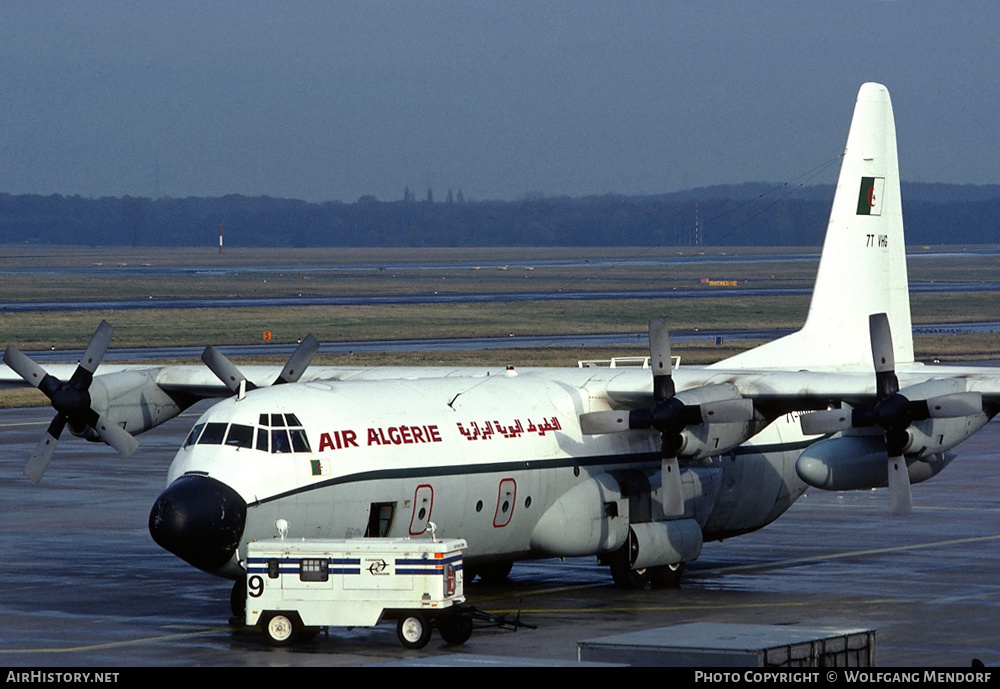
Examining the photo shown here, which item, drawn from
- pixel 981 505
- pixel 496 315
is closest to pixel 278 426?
pixel 981 505

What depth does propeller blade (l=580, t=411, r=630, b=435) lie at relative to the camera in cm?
2655

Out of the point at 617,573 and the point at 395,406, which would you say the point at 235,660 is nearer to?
the point at 395,406

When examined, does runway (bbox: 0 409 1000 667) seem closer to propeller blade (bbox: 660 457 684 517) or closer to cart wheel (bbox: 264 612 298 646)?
cart wheel (bbox: 264 612 298 646)

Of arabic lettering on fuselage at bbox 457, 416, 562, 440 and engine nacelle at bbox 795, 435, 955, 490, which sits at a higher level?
arabic lettering on fuselage at bbox 457, 416, 562, 440

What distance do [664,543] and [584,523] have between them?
1605 millimetres

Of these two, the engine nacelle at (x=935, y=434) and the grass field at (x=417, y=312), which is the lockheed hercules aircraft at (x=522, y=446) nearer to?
the engine nacelle at (x=935, y=434)

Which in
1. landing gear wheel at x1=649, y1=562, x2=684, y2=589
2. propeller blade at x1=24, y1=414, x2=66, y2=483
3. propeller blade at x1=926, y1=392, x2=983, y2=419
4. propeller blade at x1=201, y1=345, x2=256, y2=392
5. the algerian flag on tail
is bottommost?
landing gear wheel at x1=649, y1=562, x2=684, y2=589

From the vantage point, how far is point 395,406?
83.6ft

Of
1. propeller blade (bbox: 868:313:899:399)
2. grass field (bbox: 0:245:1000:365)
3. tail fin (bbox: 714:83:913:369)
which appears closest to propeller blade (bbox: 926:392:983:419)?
propeller blade (bbox: 868:313:899:399)

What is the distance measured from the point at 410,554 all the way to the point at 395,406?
4064 millimetres

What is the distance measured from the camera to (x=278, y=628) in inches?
880

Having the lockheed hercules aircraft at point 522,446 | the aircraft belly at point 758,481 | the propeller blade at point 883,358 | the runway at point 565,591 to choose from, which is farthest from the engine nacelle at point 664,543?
the propeller blade at point 883,358

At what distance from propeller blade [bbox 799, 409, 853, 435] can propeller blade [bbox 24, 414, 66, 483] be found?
12668 mm

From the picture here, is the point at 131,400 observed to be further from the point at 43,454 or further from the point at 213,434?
the point at 213,434
